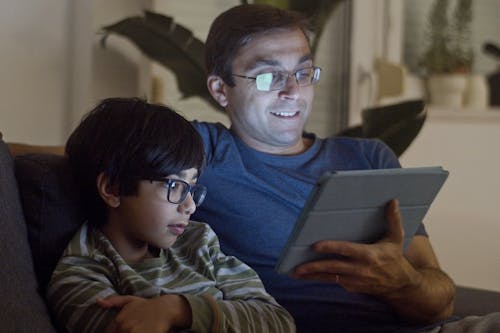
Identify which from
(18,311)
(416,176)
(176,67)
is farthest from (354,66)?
(18,311)

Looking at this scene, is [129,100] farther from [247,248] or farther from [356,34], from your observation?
[356,34]

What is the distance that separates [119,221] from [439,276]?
0.62 m

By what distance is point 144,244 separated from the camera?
1297mm

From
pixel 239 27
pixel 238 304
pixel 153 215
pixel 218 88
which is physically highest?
pixel 239 27

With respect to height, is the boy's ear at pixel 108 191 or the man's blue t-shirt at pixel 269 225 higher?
the boy's ear at pixel 108 191

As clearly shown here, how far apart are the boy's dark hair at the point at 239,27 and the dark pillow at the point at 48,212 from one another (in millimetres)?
424

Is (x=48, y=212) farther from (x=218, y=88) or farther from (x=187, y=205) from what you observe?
(x=218, y=88)

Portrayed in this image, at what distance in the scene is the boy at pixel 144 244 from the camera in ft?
3.81

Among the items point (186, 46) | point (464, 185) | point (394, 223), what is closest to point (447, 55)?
point (464, 185)

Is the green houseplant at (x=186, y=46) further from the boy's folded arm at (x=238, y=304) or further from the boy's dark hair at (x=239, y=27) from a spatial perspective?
the boy's folded arm at (x=238, y=304)

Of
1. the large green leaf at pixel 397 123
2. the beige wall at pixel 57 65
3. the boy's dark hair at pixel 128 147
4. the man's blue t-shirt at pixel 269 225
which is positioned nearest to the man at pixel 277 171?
the man's blue t-shirt at pixel 269 225

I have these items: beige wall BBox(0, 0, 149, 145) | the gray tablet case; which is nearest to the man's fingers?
the gray tablet case

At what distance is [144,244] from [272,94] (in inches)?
17.2

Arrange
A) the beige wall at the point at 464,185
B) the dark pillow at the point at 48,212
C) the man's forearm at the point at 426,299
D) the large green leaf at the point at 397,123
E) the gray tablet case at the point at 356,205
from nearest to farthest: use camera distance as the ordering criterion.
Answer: the gray tablet case at the point at 356,205
the dark pillow at the point at 48,212
the man's forearm at the point at 426,299
the large green leaf at the point at 397,123
the beige wall at the point at 464,185
